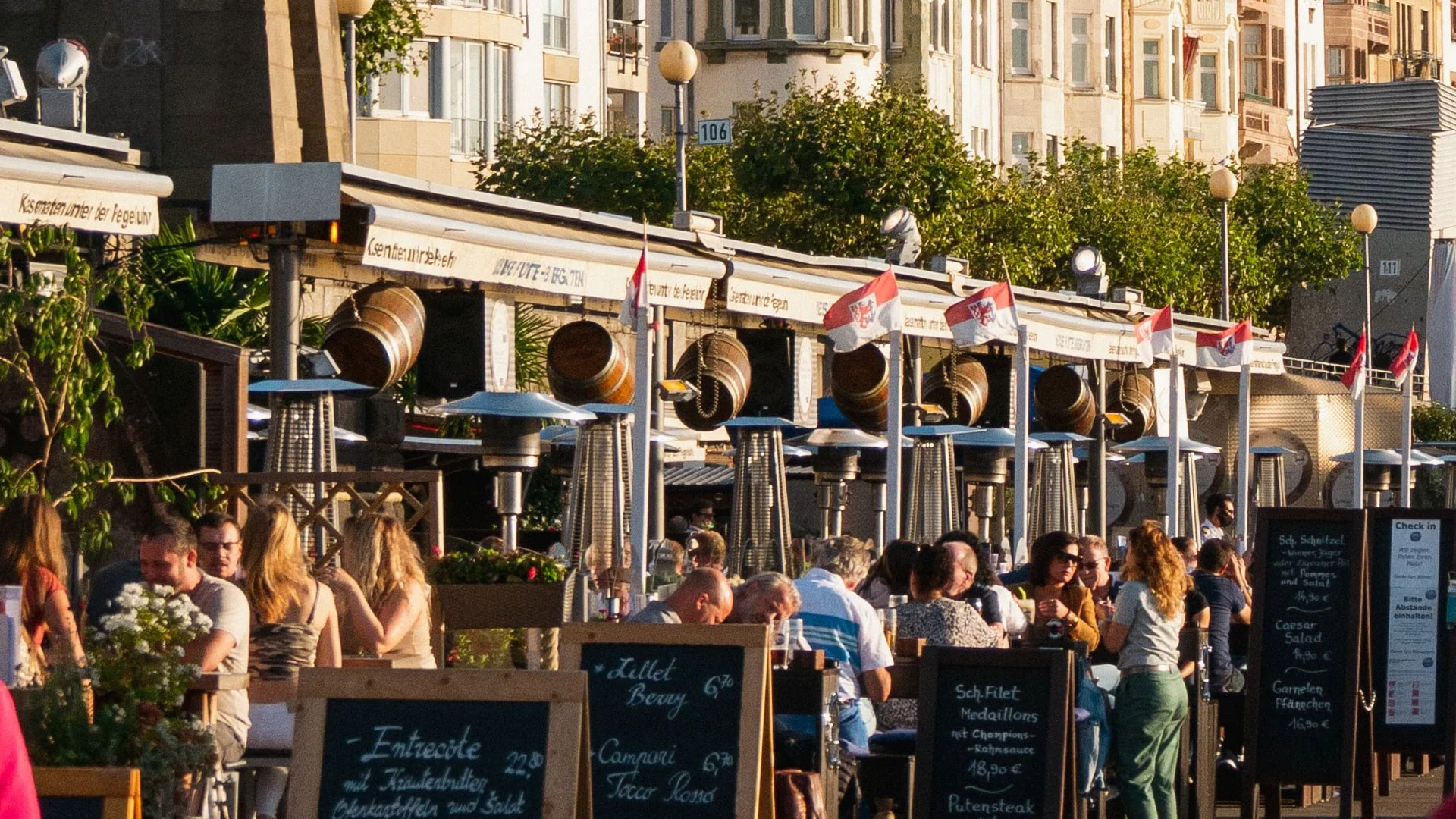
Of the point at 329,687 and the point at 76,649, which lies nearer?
the point at 329,687

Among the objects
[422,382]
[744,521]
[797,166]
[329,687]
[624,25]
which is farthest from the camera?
[624,25]

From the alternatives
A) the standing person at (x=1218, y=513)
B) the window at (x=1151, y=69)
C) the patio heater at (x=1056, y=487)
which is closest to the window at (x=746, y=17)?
the window at (x=1151, y=69)

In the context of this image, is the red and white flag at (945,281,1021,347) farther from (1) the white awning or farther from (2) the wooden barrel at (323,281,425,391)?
(1) the white awning

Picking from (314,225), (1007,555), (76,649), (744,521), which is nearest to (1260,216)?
(1007,555)

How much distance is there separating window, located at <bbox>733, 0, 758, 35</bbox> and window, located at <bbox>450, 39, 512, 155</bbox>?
972cm

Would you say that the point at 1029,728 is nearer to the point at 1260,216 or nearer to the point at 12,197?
the point at 12,197

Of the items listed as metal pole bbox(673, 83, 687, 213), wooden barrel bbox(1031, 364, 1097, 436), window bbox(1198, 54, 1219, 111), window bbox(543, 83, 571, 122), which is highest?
window bbox(1198, 54, 1219, 111)

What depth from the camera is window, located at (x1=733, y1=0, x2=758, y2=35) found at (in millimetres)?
59188

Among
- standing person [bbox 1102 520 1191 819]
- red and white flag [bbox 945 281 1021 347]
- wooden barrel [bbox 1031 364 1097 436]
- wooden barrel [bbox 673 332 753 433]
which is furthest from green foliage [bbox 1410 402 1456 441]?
standing person [bbox 1102 520 1191 819]

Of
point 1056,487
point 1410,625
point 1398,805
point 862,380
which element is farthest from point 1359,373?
point 1410,625

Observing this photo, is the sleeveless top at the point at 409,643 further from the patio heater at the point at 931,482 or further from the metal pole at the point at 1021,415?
the patio heater at the point at 931,482

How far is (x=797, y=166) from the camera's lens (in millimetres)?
46875

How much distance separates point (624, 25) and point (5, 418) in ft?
163

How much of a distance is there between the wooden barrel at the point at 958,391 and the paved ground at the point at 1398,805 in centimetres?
1024
